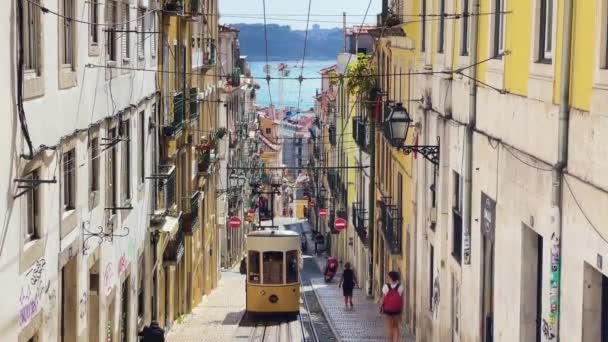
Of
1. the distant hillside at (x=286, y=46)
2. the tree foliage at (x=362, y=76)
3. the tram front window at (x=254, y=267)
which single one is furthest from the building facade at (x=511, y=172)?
the distant hillside at (x=286, y=46)

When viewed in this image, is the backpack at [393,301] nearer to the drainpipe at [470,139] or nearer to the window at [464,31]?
the drainpipe at [470,139]

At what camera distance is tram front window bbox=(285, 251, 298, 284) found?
2639 centimetres

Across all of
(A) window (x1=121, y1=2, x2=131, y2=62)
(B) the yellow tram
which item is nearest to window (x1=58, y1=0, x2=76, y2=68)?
(A) window (x1=121, y1=2, x2=131, y2=62)

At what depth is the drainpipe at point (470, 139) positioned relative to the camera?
14.7 meters

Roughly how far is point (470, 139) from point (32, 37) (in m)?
6.07

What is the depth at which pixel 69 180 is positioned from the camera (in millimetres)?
13453

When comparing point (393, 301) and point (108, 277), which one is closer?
point (108, 277)

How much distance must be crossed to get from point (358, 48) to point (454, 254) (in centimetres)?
2911

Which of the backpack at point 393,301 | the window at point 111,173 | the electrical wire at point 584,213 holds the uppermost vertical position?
the electrical wire at point 584,213

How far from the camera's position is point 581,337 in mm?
9211

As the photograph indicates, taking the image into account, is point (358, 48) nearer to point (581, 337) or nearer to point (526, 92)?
point (526, 92)

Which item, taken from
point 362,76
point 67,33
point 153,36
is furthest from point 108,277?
point 362,76

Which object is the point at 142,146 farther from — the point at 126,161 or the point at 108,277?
the point at 108,277

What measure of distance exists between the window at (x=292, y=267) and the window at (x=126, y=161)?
327 inches
